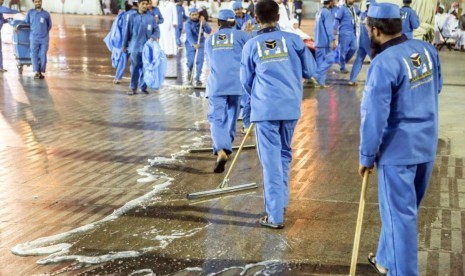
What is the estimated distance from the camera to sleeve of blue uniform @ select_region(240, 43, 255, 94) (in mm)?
6128

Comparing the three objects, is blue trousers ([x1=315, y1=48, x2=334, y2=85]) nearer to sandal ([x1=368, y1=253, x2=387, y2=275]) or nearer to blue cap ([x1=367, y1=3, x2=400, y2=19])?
sandal ([x1=368, y1=253, x2=387, y2=275])

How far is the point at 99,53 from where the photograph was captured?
21703 millimetres

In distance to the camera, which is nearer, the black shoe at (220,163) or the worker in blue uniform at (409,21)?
the black shoe at (220,163)

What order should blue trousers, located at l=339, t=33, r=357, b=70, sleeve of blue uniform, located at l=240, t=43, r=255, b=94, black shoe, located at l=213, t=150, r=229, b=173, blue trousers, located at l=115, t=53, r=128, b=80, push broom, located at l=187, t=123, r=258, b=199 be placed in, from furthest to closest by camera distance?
1. blue trousers, located at l=339, t=33, r=357, b=70
2. blue trousers, located at l=115, t=53, r=128, b=80
3. black shoe, located at l=213, t=150, r=229, b=173
4. push broom, located at l=187, t=123, r=258, b=199
5. sleeve of blue uniform, located at l=240, t=43, r=255, b=94

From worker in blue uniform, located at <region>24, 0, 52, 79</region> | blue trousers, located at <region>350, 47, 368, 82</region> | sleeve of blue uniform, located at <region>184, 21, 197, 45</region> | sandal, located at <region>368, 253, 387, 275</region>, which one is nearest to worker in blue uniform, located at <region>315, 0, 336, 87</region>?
blue trousers, located at <region>350, 47, 368, 82</region>

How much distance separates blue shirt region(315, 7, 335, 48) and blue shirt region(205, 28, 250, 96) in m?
7.61

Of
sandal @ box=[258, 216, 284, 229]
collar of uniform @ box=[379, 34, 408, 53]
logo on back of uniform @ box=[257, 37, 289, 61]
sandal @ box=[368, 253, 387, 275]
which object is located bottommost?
sandal @ box=[258, 216, 284, 229]

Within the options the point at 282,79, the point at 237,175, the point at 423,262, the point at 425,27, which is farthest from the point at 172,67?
the point at 423,262

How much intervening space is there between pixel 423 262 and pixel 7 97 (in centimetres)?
968

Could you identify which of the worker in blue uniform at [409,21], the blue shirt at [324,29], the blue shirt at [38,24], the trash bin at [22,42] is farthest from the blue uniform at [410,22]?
the trash bin at [22,42]

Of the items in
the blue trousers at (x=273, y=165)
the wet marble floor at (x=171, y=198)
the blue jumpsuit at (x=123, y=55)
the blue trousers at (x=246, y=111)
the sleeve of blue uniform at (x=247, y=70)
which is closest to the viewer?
the wet marble floor at (x=171, y=198)

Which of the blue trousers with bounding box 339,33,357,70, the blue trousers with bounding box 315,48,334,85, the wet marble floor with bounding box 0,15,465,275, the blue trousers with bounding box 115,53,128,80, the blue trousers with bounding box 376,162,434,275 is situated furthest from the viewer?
A: the blue trousers with bounding box 339,33,357,70

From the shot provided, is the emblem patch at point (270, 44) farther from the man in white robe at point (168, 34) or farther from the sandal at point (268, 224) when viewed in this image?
the man in white robe at point (168, 34)

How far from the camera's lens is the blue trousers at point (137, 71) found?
13859 mm
